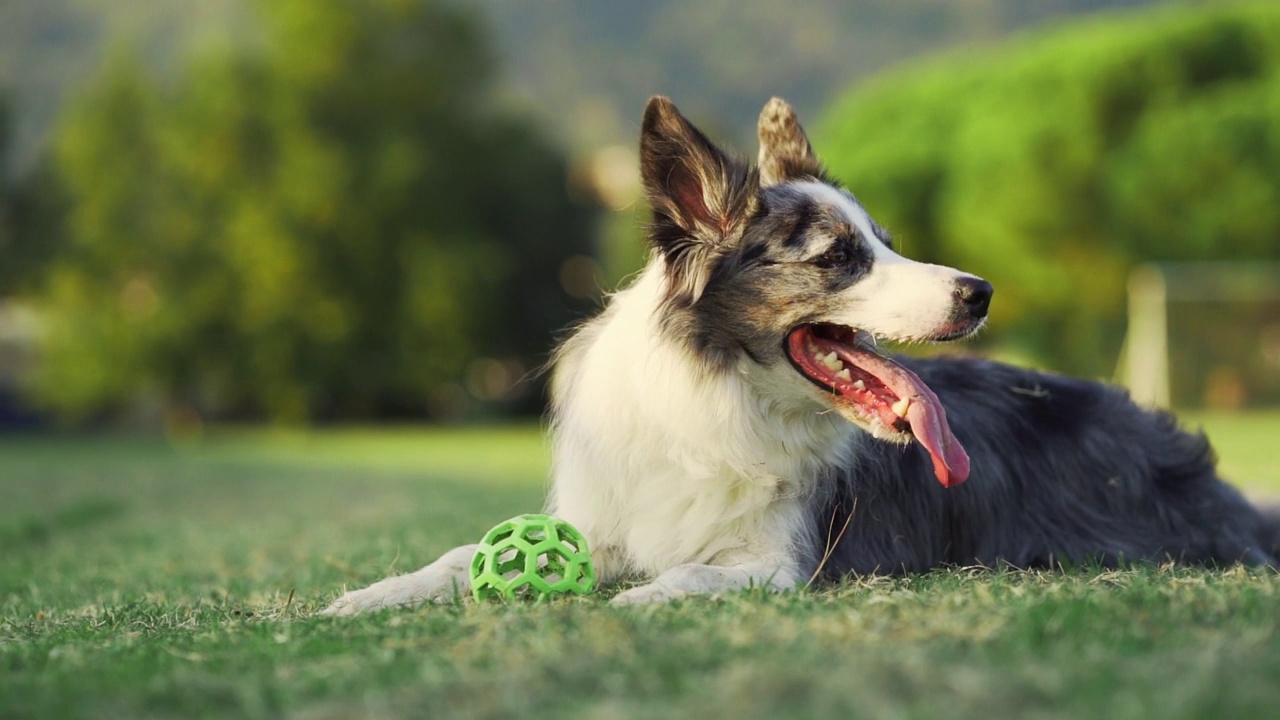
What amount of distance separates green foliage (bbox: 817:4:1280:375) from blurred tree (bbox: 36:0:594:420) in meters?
12.8

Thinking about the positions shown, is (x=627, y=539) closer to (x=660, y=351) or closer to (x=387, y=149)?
(x=660, y=351)

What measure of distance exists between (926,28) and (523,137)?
64240 millimetres

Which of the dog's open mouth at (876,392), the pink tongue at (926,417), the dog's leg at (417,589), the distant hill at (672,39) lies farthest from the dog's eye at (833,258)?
the distant hill at (672,39)

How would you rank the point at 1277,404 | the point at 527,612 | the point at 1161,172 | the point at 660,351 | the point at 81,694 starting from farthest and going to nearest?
1. the point at 1161,172
2. the point at 1277,404
3. the point at 660,351
4. the point at 527,612
5. the point at 81,694

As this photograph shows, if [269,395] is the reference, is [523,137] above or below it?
above

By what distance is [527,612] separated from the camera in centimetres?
389

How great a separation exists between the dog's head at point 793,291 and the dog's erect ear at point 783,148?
462mm

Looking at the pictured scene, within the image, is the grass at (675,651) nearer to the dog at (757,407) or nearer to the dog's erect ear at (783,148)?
the dog at (757,407)

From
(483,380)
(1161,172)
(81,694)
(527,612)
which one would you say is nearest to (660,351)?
(527,612)

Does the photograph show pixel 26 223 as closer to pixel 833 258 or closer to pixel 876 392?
pixel 833 258

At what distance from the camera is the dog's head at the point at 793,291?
15.3 ft

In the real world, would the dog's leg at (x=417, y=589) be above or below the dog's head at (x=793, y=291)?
below

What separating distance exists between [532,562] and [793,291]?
1342mm

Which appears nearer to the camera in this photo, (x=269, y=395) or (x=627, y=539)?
(x=627, y=539)
